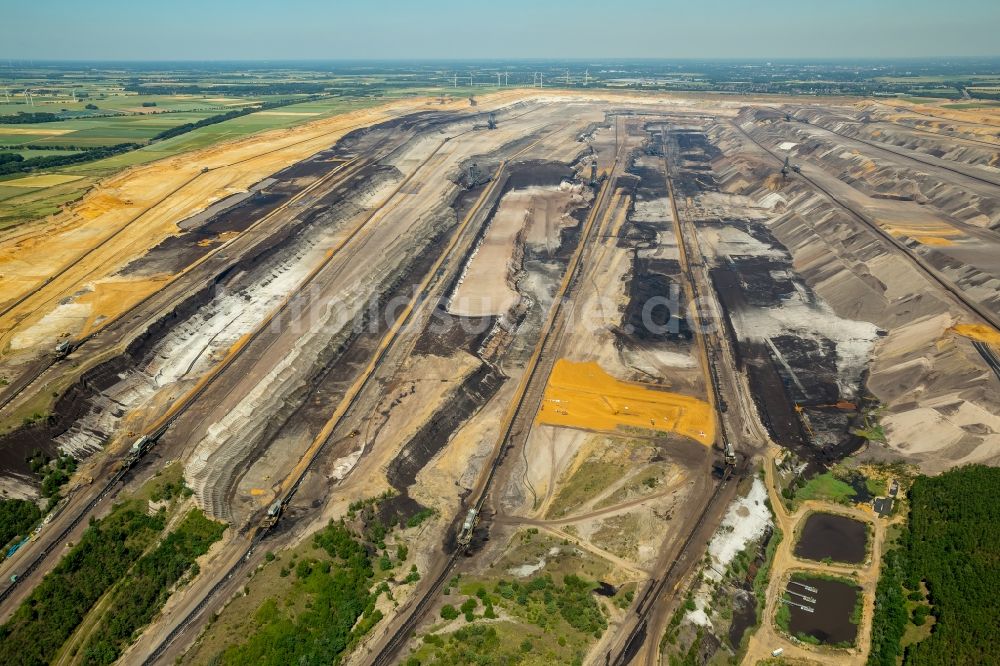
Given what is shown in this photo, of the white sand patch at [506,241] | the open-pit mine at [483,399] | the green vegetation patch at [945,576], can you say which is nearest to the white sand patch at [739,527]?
the open-pit mine at [483,399]

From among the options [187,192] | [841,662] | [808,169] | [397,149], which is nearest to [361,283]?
[187,192]

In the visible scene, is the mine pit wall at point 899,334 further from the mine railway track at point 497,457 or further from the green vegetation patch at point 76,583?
the green vegetation patch at point 76,583

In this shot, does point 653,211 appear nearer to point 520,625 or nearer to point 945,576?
point 945,576

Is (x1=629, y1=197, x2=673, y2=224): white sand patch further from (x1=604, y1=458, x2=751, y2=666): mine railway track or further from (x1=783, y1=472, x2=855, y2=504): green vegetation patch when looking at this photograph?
(x1=604, y1=458, x2=751, y2=666): mine railway track

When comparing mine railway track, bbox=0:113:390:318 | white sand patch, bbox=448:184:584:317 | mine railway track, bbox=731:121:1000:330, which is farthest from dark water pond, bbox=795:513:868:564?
mine railway track, bbox=0:113:390:318

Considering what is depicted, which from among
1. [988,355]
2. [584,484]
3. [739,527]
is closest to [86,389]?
[584,484]
